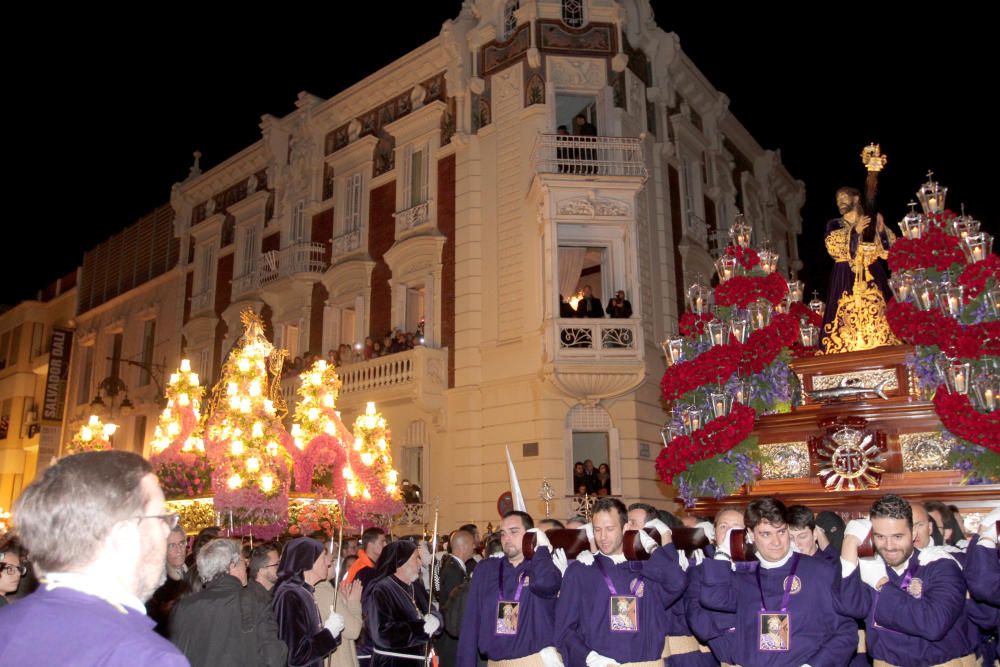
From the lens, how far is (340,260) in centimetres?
2289

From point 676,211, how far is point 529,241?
467 centimetres

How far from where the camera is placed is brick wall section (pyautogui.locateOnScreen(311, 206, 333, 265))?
23.8m

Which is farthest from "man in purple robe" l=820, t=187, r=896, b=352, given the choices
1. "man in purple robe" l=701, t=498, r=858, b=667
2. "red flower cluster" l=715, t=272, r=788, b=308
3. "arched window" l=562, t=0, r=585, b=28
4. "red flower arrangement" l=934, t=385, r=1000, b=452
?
"arched window" l=562, t=0, r=585, b=28

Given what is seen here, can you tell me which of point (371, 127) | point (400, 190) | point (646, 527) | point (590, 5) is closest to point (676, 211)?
point (590, 5)

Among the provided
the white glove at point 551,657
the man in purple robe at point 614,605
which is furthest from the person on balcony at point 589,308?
the white glove at point 551,657

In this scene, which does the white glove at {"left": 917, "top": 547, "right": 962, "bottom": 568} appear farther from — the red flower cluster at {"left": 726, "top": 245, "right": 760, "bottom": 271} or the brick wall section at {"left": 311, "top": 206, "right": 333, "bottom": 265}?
the brick wall section at {"left": 311, "top": 206, "right": 333, "bottom": 265}

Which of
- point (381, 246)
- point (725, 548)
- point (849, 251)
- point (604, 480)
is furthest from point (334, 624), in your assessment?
point (381, 246)

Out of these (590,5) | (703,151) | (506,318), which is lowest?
(506,318)

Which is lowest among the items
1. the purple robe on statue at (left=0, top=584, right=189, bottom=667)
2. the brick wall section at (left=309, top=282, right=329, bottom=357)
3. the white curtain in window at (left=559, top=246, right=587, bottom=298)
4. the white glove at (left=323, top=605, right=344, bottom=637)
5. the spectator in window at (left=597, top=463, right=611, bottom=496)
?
the white glove at (left=323, top=605, right=344, bottom=637)

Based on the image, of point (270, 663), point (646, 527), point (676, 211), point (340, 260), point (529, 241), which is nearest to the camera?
point (270, 663)

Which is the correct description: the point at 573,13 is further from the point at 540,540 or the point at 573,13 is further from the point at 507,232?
the point at 540,540

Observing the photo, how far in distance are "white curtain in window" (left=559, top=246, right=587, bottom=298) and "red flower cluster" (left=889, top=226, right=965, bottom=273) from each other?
44.0 ft

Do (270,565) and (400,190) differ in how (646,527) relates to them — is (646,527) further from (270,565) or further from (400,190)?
(400,190)

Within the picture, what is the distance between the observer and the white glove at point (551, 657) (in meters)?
5.70
